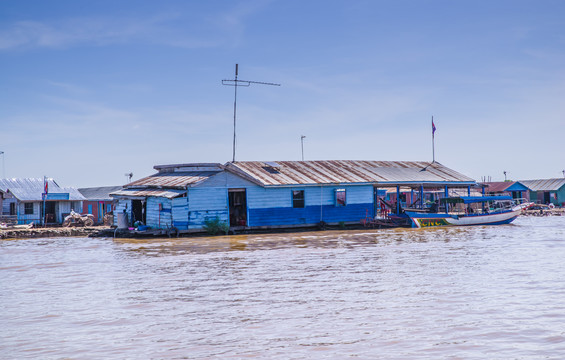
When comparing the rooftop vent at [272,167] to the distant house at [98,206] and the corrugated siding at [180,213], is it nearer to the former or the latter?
the corrugated siding at [180,213]

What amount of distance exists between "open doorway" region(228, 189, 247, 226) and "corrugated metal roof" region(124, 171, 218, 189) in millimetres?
2723

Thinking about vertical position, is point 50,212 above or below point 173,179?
below

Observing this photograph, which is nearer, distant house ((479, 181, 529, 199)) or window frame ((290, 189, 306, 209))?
window frame ((290, 189, 306, 209))

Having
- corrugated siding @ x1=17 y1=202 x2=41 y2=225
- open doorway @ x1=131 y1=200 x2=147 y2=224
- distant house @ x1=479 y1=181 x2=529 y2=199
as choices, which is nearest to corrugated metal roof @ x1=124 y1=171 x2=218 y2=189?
open doorway @ x1=131 y1=200 x2=147 y2=224

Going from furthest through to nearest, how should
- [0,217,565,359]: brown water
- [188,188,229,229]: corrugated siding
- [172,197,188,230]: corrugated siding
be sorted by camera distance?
[188,188,229,229]: corrugated siding
[172,197,188,230]: corrugated siding
[0,217,565,359]: brown water

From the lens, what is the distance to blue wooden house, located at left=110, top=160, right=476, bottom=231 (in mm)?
31047

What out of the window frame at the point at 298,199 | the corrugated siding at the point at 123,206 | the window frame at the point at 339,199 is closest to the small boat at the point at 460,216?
the window frame at the point at 339,199

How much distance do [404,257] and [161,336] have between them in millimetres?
11817

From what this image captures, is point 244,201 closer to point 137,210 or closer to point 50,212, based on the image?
point 137,210

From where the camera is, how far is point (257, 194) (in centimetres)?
3256

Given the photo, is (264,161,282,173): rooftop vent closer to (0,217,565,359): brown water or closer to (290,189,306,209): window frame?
(290,189,306,209): window frame

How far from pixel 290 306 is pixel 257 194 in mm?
22045

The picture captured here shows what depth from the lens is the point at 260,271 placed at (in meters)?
16.0

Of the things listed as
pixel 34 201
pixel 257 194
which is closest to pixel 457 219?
Answer: pixel 257 194
